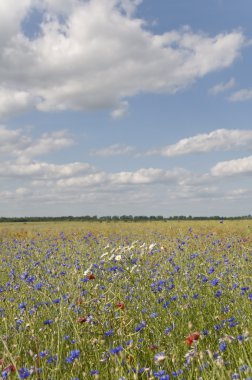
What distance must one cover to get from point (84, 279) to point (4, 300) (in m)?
1.16

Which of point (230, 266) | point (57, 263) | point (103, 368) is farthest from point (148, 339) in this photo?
point (57, 263)

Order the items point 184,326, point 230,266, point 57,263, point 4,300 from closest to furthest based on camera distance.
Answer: point 184,326 → point 4,300 → point 230,266 → point 57,263

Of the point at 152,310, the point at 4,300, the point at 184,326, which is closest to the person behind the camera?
the point at 184,326

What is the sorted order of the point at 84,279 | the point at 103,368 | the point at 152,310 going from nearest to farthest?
the point at 103,368 → the point at 152,310 → the point at 84,279

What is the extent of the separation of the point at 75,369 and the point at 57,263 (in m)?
4.36

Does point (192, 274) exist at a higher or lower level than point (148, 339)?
higher

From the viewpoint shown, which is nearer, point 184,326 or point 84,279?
point 184,326

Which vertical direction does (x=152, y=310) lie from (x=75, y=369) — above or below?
above

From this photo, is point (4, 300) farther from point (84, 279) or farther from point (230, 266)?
point (230, 266)

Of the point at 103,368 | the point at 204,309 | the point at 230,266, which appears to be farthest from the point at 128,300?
the point at 230,266

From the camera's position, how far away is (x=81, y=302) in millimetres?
3865

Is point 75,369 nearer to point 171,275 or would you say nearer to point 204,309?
point 204,309

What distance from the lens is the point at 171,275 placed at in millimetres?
5926

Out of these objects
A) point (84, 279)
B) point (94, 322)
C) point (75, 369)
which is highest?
point (84, 279)
